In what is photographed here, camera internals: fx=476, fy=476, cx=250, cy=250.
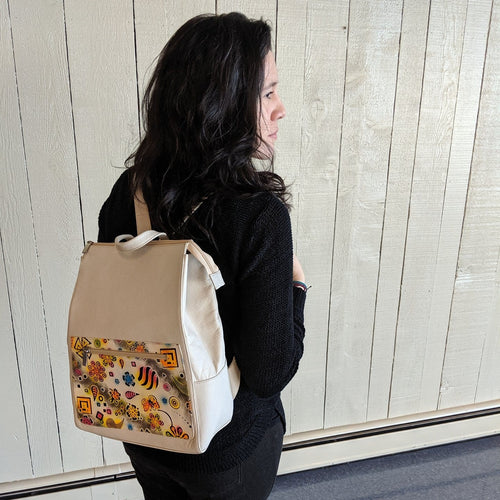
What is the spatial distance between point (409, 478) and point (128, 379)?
1.31 m

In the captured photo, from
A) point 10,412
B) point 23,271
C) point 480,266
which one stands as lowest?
point 10,412

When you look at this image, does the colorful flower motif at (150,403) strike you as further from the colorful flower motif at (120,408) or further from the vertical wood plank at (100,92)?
the vertical wood plank at (100,92)

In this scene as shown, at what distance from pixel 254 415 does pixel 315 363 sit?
2.56ft

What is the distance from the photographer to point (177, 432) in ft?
2.16

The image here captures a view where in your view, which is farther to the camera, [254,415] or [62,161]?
[62,161]

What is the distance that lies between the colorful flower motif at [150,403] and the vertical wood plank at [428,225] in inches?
41.5

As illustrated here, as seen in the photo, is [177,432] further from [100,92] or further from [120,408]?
[100,92]

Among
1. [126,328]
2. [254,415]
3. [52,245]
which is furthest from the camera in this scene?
[52,245]

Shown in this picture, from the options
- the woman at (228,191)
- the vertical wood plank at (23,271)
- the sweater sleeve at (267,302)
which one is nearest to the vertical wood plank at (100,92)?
the vertical wood plank at (23,271)

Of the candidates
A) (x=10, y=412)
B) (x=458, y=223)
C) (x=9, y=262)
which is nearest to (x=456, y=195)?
(x=458, y=223)

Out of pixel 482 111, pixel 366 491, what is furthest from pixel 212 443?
pixel 482 111

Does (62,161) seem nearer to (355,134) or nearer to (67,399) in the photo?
(67,399)

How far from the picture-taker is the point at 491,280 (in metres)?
1.62

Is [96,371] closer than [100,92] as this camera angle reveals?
Yes
